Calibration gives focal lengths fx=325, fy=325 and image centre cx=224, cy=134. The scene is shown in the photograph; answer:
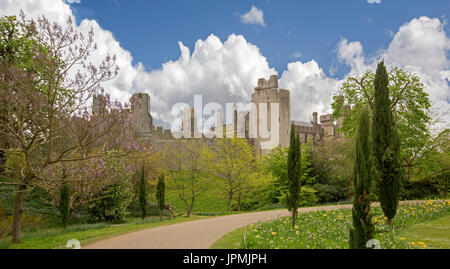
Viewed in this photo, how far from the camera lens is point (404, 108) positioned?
20516 mm

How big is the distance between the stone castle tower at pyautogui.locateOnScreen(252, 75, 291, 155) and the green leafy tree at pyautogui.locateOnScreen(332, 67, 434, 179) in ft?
53.8

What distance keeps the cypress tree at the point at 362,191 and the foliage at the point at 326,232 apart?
330mm

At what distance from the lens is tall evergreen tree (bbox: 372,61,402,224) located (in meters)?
11.3

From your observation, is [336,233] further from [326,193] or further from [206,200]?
[206,200]

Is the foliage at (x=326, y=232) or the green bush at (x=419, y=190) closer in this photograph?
the foliage at (x=326, y=232)

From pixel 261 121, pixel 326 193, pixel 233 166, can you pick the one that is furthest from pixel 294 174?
pixel 261 121

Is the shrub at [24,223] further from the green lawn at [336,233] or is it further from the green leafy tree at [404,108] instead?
the green leafy tree at [404,108]

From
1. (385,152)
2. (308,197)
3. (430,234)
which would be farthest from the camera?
(308,197)

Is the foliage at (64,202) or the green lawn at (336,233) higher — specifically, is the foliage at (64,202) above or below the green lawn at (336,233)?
above

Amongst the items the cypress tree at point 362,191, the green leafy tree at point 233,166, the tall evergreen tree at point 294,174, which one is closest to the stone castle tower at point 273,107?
the green leafy tree at point 233,166

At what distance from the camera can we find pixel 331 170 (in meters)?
24.6

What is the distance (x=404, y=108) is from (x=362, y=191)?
16357 millimetres

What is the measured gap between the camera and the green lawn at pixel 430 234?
868 centimetres
